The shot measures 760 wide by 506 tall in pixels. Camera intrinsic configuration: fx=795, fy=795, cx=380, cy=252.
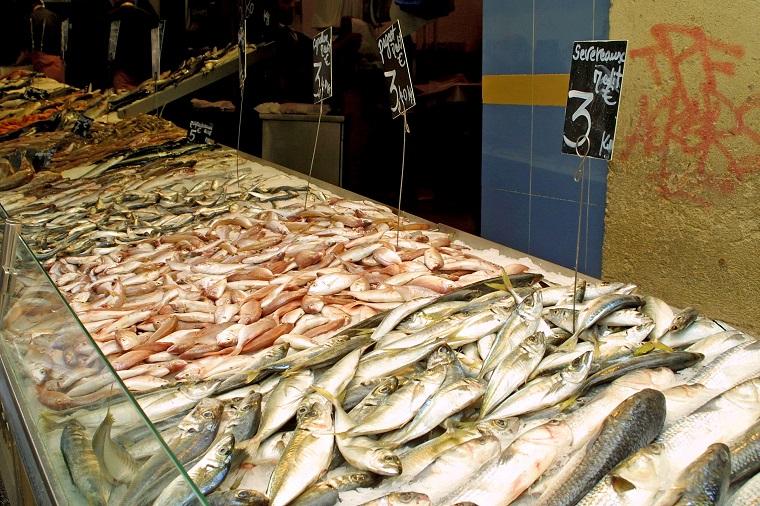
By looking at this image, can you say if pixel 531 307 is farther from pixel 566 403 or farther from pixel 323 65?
pixel 323 65

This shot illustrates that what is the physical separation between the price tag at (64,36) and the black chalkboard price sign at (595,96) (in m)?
9.50

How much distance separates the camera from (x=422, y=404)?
2016 mm

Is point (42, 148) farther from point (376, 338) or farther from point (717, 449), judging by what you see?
point (717, 449)

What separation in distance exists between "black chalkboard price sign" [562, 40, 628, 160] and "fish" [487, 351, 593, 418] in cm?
77

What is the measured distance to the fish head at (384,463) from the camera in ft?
5.77

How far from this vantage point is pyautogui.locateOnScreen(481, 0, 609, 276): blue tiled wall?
4.96 m

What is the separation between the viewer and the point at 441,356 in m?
2.26

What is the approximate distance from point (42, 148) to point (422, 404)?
6390mm

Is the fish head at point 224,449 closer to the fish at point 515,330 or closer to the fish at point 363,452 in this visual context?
the fish at point 363,452

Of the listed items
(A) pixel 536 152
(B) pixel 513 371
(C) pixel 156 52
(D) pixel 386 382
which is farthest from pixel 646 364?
(C) pixel 156 52

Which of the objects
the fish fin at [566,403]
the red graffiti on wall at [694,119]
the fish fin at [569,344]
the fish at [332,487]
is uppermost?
the red graffiti on wall at [694,119]

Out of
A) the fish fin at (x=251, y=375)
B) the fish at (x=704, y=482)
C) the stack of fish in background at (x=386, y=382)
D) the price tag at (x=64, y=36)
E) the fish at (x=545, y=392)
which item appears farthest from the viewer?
the price tag at (x=64, y=36)

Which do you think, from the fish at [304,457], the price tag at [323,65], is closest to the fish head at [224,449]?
the fish at [304,457]

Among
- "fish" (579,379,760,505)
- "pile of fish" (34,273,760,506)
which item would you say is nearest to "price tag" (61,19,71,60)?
"pile of fish" (34,273,760,506)
